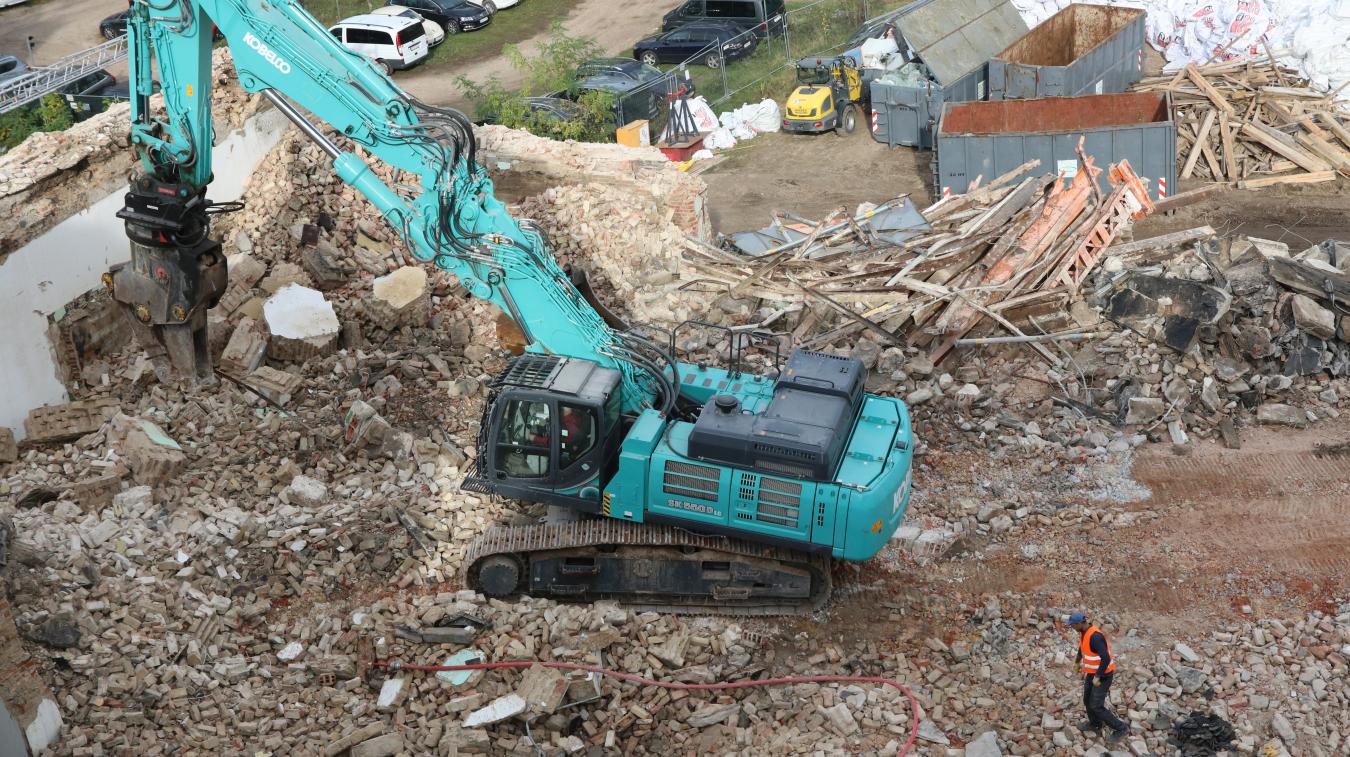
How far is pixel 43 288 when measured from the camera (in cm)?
1445

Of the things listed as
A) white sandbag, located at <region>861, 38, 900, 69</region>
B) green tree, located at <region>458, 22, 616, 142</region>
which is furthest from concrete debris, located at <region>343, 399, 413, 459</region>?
white sandbag, located at <region>861, 38, 900, 69</region>

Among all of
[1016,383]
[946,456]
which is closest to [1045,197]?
[1016,383]

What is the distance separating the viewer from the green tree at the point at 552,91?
77.3 feet

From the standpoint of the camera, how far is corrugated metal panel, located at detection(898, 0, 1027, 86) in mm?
24734

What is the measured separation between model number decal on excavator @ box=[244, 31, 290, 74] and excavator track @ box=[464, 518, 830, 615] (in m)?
4.72

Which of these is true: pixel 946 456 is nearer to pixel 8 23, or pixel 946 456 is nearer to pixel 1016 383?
pixel 1016 383

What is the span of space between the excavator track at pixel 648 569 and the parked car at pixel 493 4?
81.7 ft

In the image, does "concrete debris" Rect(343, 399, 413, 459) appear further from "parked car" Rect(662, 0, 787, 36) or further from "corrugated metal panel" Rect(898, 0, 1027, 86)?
"parked car" Rect(662, 0, 787, 36)

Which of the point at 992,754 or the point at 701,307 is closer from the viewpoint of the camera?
the point at 992,754

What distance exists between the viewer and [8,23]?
33844 mm

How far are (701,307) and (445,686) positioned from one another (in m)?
7.24

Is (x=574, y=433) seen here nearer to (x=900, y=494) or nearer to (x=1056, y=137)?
(x=900, y=494)

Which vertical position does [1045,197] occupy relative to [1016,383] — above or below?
above

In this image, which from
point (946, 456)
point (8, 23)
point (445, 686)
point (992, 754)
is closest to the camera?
point (992, 754)
